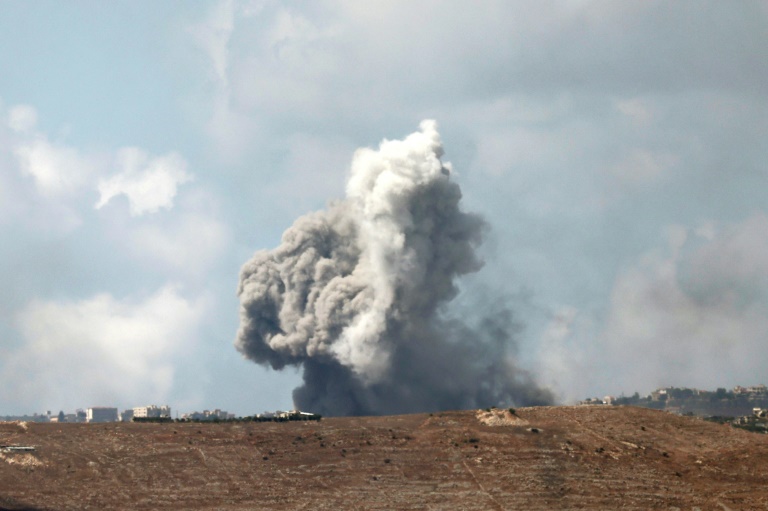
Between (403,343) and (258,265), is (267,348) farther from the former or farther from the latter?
(403,343)

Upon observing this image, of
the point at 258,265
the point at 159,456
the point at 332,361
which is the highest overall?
the point at 258,265

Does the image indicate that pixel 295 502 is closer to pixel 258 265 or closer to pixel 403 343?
pixel 403 343

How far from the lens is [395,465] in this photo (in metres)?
99.6

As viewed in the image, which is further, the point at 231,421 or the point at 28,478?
the point at 231,421

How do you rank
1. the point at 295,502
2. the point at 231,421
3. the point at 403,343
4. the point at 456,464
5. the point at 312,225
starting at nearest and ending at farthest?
the point at 295,502, the point at 456,464, the point at 231,421, the point at 403,343, the point at 312,225

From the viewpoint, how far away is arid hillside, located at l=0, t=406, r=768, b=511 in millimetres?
91625

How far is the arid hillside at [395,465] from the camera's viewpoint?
91.6 m

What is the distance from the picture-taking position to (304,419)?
122375 mm

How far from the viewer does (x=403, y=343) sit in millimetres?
151125

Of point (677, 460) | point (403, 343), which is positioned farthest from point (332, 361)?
point (677, 460)

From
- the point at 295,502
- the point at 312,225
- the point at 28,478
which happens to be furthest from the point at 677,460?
the point at 312,225

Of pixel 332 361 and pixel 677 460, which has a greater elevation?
pixel 332 361

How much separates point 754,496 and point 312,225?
84770mm

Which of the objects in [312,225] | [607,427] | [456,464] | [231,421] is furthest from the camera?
[312,225]
